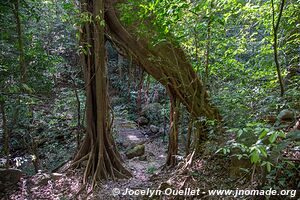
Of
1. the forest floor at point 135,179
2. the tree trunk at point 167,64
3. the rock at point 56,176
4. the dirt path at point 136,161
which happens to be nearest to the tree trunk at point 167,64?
the tree trunk at point 167,64

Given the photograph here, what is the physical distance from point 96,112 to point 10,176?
5.39 ft

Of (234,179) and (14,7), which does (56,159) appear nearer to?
(14,7)

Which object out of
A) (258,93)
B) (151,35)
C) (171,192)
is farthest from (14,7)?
(258,93)

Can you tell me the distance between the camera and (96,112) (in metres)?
4.37

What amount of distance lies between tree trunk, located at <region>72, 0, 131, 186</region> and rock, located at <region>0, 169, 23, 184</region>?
0.88 meters

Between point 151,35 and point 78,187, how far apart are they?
246 cm

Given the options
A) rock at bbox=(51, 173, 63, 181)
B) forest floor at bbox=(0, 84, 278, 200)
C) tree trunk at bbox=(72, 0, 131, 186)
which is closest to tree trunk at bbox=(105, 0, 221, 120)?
tree trunk at bbox=(72, 0, 131, 186)

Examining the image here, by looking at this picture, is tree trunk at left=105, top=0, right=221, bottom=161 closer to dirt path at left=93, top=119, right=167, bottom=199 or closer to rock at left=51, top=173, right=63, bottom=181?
dirt path at left=93, top=119, right=167, bottom=199

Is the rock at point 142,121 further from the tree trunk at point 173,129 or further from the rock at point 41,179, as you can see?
the rock at point 41,179

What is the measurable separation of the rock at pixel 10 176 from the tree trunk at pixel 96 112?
880 mm

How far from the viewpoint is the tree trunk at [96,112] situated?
4.08m

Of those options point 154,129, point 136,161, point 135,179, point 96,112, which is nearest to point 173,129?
point 135,179

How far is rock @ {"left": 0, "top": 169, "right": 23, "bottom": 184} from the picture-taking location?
3935 millimetres

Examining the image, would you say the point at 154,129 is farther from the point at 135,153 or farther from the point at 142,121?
the point at 135,153
